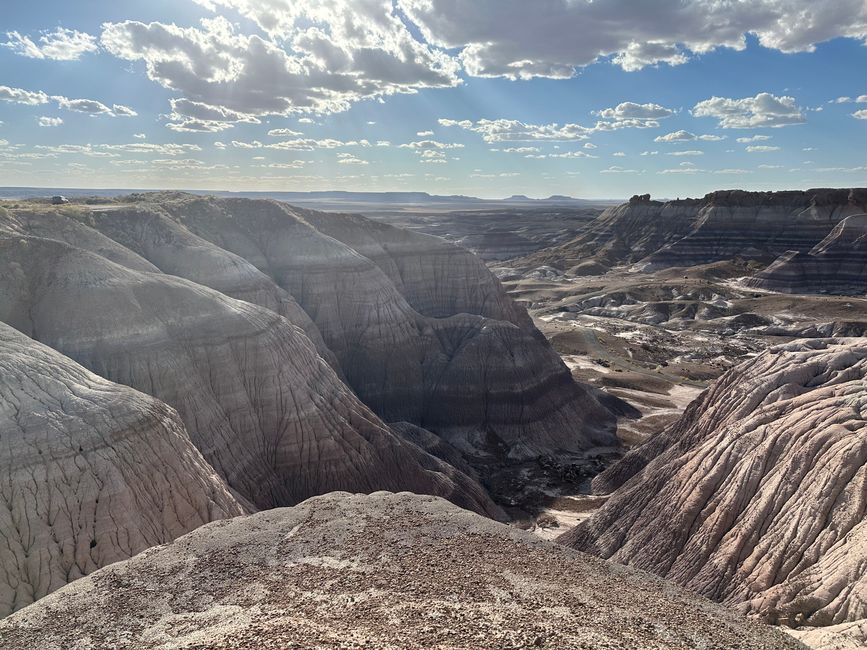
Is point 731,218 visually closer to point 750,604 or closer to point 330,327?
point 330,327

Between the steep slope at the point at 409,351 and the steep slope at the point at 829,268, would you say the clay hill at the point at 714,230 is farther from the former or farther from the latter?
the steep slope at the point at 409,351

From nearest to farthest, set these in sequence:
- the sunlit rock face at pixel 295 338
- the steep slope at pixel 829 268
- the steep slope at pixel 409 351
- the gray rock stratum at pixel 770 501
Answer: the gray rock stratum at pixel 770 501 < the sunlit rock face at pixel 295 338 < the steep slope at pixel 409 351 < the steep slope at pixel 829 268

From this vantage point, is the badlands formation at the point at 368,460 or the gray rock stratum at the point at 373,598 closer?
the gray rock stratum at the point at 373,598

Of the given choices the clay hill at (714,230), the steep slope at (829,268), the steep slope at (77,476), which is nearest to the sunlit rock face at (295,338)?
the steep slope at (77,476)

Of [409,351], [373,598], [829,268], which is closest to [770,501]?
[373,598]

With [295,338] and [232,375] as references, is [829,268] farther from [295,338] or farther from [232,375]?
[232,375]

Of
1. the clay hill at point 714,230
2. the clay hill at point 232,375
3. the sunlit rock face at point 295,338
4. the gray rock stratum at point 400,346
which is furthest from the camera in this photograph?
the clay hill at point 714,230
